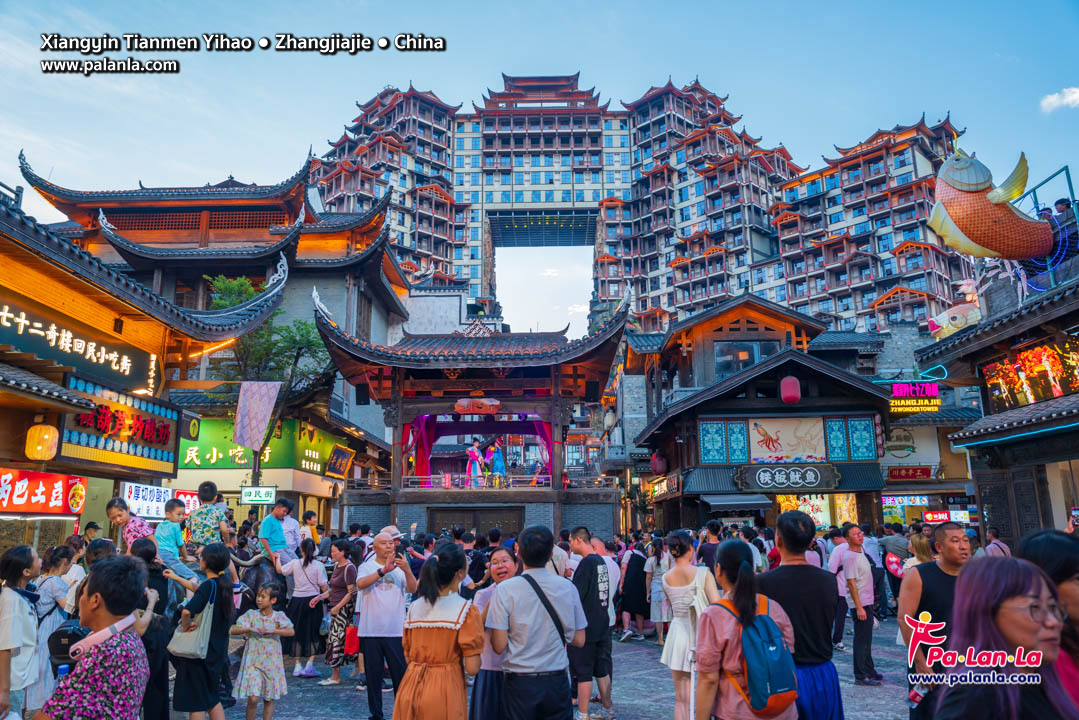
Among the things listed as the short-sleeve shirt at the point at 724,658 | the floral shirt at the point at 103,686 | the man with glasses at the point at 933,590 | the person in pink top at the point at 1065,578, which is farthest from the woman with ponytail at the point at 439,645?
the person in pink top at the point at 1065,578

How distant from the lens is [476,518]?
18766 millimetres

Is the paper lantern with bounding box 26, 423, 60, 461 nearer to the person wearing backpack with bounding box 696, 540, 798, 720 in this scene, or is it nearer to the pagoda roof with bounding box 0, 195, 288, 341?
the pagoda roof with bounding box 0, 195, 288, 341

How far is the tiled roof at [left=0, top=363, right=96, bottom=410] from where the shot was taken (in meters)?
9.25

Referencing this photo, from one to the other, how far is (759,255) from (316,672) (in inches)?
2587

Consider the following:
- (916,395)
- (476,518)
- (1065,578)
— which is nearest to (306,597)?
(1065,578)

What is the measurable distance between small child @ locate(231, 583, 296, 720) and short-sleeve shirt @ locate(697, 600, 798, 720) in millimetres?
3985

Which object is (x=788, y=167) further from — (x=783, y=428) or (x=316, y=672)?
(x=316, y=672)

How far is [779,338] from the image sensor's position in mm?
26578

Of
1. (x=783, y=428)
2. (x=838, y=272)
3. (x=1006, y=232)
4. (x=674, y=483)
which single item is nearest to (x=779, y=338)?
(x=783, y=428)

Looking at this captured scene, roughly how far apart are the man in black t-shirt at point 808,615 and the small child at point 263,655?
429 cm

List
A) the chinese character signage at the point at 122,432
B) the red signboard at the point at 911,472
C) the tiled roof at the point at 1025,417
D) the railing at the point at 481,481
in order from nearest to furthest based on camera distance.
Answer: the chinese character signage at the point at 122,432
the tiled roof at the point at 1025,417
the railing at the point at 481,481
the red signboard at the point at 911,472

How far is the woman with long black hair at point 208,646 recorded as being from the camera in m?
5.55

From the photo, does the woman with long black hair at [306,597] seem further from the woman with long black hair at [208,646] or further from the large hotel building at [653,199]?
the large hotel building at [653,199]

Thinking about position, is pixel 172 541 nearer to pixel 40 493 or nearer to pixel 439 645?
pixel 439 645
